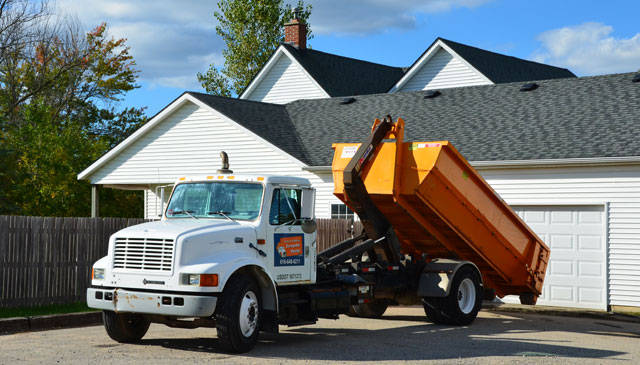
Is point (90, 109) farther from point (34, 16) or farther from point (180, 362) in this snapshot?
point (180, 362)

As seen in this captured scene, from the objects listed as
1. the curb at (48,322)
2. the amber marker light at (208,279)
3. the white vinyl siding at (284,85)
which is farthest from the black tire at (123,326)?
the white vinyl siding at (284,85)

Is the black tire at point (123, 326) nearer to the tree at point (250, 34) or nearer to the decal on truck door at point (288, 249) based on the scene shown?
the decal on truck door at point (288, 249)

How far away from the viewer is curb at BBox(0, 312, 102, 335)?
14141 millimetres

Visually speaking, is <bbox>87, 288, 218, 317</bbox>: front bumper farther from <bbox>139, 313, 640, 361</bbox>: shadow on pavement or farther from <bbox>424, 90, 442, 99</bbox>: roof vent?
<bbox>424, 90, 442, 99</bbox>: roof vent

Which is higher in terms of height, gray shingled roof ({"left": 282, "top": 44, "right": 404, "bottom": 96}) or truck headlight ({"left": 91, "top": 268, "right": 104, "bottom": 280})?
gray shingled roof ({"left": 282, "top": 44, "right": 404, "bottom": 96})

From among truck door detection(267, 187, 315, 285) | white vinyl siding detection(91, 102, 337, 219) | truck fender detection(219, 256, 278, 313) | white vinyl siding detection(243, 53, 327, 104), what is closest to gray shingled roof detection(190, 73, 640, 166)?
white vinyl siding detection(91, 102, 337, 219)

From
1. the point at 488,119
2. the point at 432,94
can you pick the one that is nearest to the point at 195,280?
the point at 488,119

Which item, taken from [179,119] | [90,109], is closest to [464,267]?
[179,119]

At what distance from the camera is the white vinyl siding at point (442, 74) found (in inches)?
1307

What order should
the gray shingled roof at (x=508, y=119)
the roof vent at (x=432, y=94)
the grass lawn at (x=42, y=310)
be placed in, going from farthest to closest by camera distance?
the roof vent at (x=432, y=94), the gray shingled roof at (x=508, y=119), the grass lawn at (x=42, y=310)

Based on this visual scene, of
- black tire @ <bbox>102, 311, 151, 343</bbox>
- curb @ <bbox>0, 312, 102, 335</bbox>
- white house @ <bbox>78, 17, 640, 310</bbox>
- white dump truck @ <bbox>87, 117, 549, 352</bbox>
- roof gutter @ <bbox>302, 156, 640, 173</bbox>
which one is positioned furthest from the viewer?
white house @ <bbox>78, 17, 640, 310</bbox>

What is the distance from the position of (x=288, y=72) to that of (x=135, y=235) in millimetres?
23535

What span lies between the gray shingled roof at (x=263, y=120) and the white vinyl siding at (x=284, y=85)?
19.7 feet

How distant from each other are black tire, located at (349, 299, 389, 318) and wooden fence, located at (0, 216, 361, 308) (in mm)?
A: 1398
